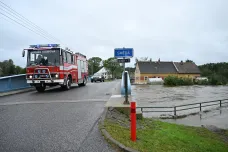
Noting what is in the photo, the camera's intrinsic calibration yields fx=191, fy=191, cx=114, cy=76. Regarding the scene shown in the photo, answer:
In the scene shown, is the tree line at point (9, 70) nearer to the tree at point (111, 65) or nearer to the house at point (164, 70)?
the house at point (164, 70)

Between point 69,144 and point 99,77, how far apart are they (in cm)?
3854

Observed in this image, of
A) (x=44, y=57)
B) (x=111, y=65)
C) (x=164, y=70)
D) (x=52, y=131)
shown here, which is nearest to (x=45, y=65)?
(x=44, y=57)

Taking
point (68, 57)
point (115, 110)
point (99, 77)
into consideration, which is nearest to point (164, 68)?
point (99, 77)

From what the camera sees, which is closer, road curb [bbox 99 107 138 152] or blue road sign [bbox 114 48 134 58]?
road curb [bbox 99 107 138 152]

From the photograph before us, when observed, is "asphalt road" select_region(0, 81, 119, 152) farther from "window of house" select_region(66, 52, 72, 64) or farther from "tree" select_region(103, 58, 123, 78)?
"tree" select_region(103, 58, 123, 78)

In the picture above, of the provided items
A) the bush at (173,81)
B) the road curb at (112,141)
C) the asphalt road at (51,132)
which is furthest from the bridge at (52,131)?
the bush at (173,81)

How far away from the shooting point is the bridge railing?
1434 centimetres

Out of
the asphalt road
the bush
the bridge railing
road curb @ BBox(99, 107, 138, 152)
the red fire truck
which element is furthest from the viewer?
the bush

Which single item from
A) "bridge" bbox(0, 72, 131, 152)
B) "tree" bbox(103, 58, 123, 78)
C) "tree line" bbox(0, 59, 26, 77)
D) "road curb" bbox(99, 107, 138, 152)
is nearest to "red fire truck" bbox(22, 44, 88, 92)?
"bridge" bbox(0, 72, 131, 152)

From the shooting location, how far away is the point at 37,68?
44.2 feet

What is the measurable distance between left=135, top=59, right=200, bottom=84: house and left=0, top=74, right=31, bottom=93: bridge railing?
56716 mm

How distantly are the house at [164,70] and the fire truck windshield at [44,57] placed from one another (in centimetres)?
5842

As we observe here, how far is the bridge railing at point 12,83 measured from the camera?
14.3 metres

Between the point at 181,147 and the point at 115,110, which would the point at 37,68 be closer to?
the point at 115,110
